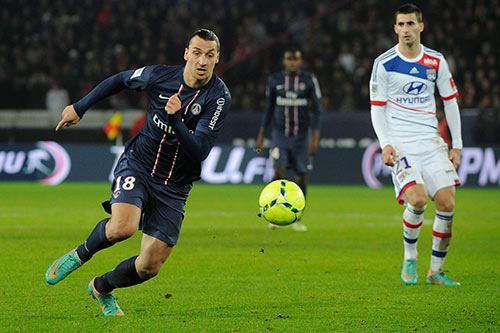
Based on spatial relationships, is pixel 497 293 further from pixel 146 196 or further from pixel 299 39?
pixel 299 39

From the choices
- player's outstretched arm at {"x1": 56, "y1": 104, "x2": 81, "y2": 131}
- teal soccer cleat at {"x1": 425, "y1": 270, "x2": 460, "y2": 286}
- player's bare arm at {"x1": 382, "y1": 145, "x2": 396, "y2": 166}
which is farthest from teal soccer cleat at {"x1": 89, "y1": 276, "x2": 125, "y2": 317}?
teal soccer cleat at {"x1": 425, "y1": 270, "x2": 460, "y2": 286}

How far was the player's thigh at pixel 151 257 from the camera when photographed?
5.62m

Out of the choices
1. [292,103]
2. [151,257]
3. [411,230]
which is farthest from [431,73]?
[292,103]

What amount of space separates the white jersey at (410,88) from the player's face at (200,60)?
1956 mm

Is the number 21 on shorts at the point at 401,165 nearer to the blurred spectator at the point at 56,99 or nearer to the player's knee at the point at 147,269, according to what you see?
the player's knee at the point at 147,269

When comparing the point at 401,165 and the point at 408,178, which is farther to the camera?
the point at 401,165

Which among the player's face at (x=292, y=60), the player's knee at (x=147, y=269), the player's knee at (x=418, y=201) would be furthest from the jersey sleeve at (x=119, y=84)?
the player's face at (x=292, y=60)

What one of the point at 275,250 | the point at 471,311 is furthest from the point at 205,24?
the point at 471,311

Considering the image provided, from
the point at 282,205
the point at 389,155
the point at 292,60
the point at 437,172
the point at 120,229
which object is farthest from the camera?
the point at 292,60

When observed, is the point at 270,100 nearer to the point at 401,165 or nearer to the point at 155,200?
the point at 401,165

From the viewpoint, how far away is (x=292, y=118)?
38.3ft

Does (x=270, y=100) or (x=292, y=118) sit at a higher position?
(x=270, y=100)

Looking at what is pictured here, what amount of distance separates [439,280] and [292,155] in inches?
186

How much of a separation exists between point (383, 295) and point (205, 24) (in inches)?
757
